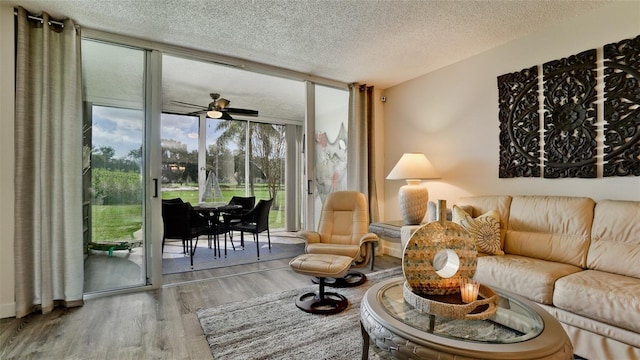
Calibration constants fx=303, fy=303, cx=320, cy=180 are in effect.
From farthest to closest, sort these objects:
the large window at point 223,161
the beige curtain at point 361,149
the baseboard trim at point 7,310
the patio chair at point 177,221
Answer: the large window at point 223,161 < the beige curtain at point 361,149 < the patio chair at point 177,221 < the baseboard trim at point 7,310

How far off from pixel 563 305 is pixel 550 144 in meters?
1.60

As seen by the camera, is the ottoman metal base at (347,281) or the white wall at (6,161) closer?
the white wall at (6,161)

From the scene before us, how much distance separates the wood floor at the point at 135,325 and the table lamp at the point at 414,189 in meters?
1.47

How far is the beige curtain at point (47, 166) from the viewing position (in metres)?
2.52

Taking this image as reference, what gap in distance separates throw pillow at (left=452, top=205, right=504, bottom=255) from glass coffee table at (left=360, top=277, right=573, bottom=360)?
41.9 inches

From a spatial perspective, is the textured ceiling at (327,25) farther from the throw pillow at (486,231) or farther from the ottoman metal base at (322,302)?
the ottoman metal base at (322,302)

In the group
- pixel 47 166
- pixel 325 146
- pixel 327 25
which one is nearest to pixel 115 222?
pixel 47 166

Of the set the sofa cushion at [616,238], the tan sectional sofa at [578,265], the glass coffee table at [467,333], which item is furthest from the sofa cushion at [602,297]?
the glass coffee table at [467,333]

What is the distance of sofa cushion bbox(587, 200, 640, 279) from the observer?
208cm

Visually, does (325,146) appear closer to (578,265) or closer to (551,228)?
(551,228)

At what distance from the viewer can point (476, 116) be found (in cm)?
355

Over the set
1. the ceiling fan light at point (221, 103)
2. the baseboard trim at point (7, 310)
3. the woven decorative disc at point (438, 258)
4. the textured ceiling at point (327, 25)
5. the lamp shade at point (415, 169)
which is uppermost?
the textured ceiling at point (327, 25)

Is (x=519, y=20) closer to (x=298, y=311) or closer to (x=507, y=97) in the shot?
(x=507, y=97)

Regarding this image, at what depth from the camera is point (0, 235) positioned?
2498mm
